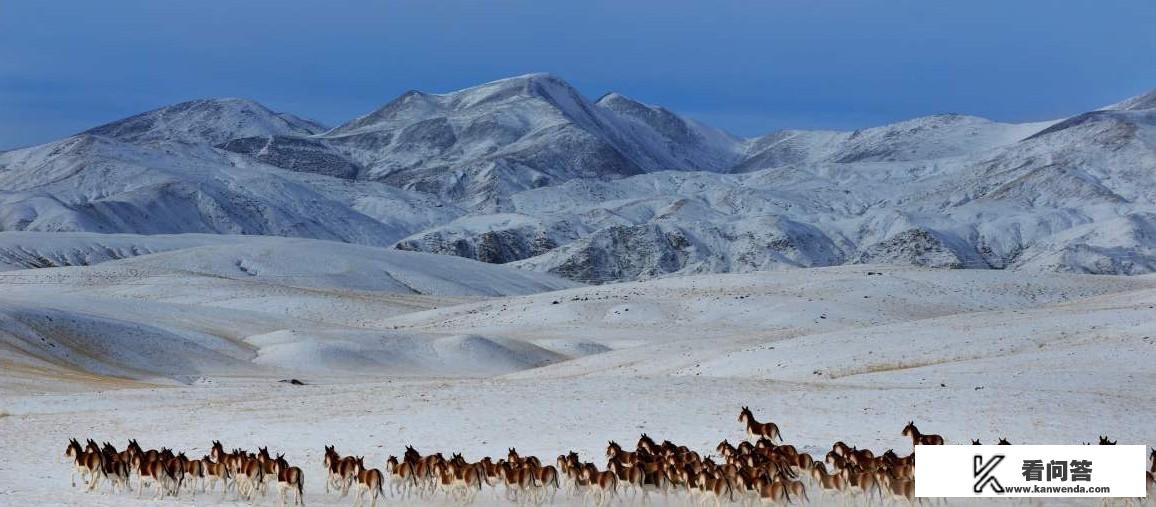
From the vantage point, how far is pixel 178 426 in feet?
98.8

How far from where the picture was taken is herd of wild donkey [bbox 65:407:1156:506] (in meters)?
20.0

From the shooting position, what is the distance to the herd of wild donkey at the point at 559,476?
20000 mm

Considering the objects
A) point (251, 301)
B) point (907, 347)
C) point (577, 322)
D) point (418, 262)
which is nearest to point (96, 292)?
point (251, 301)

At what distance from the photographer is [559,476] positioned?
23.0 metres
